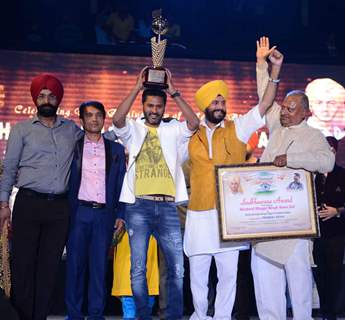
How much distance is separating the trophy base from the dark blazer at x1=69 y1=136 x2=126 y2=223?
0.52 metres

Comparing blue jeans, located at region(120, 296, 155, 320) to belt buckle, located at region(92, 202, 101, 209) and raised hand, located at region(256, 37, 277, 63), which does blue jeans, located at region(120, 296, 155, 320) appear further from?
raised hand, located at region(256, 37, 277, 63)

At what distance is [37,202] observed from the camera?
543cm

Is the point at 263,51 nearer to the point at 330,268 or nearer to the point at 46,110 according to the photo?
the point at 46,110

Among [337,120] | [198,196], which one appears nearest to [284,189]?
[198,196]

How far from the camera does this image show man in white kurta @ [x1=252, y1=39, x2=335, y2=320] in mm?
5352

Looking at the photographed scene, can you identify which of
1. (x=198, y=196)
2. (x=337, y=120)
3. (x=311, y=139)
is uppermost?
(x=337, y=120)

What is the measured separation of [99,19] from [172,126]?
11.7ft

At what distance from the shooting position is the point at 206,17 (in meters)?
9.24

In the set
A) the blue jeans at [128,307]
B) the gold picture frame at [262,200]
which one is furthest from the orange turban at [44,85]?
the blue jeans at [128,307]

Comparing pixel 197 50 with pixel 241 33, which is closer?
pixel 197 50

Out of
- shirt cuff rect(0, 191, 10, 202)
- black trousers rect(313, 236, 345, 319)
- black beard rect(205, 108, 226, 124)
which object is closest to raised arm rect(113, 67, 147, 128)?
black beard rect(205, 108, 226, 124)

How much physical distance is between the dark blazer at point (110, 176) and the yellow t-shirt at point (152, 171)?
0.15 m

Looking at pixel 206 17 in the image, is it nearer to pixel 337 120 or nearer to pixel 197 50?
pixel 197 50

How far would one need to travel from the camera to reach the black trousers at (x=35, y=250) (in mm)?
5402
